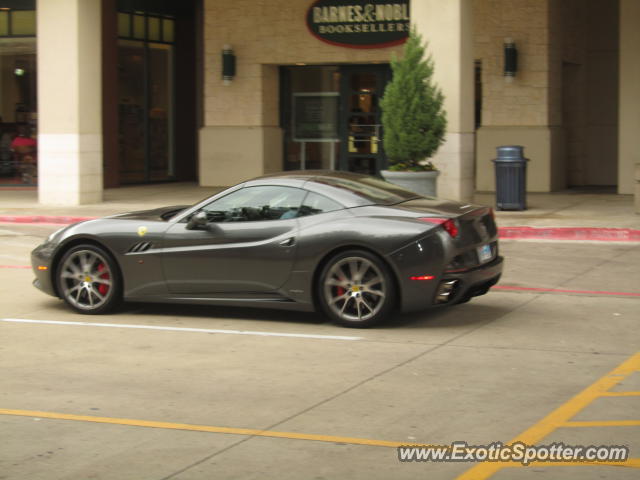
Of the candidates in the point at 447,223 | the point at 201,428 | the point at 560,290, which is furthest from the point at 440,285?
the point at 201,428

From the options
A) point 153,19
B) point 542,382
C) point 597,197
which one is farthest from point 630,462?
point 153,19

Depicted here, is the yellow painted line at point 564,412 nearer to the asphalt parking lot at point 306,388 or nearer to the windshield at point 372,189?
the asphalt parking lot at point 306,388

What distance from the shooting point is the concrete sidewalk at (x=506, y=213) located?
1727 centimetres

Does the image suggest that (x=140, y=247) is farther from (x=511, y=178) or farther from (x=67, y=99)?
(x=67, y=99)

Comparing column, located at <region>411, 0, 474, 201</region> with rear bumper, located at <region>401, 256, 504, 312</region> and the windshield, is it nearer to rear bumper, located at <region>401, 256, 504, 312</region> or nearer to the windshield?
the windshield

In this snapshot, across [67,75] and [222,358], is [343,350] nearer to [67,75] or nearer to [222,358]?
[222,358]

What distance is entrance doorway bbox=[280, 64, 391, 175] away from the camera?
25797 millimetres

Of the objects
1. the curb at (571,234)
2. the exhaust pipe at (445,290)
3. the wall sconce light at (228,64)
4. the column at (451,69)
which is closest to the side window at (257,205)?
the exhaust pipe at (445,290)

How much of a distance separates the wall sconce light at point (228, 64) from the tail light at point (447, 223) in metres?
17.7

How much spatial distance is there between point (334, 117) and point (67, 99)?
7.40 m

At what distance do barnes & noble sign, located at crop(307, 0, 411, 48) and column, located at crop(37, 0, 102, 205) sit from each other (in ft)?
19.2

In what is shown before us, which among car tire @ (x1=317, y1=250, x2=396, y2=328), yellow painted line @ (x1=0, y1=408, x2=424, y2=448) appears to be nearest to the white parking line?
car tire @ (x1=317, y1=250, x2=396, y2=328)

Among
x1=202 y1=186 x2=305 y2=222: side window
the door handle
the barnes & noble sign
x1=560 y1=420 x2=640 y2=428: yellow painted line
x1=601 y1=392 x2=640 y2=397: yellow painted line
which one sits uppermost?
the barnes & noble sign

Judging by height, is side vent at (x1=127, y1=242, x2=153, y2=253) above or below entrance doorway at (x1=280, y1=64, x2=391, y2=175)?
below
